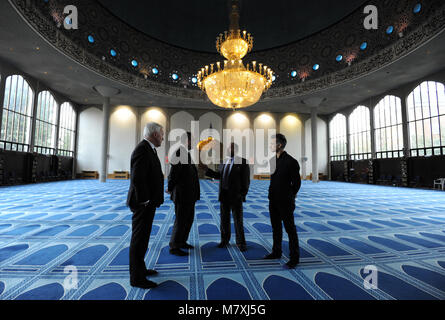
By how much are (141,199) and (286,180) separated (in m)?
1.29

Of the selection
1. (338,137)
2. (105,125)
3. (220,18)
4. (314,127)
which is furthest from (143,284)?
(338,137)

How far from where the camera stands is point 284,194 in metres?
A: 1.92

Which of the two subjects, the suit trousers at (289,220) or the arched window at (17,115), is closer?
the suit trousers at (289,220)

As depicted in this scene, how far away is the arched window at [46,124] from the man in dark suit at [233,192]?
13361 mm

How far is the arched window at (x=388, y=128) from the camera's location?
11.4 metres

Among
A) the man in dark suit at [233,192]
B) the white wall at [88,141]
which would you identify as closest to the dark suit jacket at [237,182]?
the man in dark suit at [233,192]

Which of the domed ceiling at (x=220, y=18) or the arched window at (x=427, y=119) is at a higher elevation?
the domed ceiling at (x=220, y=18)

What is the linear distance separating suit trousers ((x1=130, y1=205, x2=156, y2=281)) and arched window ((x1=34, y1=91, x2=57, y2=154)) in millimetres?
13459

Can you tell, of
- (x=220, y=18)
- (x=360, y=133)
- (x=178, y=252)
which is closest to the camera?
(x=178, y=252)

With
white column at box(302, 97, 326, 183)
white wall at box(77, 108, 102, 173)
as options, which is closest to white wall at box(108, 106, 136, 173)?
white wall at box(77, 108, 102, 173)

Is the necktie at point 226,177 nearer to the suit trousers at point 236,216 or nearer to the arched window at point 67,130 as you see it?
the suit trousers at point 236,216

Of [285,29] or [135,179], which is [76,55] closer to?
[135,179]

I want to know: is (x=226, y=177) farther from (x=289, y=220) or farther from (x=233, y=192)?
(x=289, y=220)
